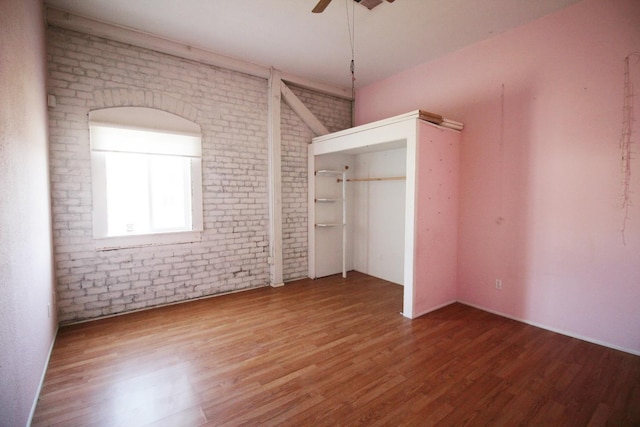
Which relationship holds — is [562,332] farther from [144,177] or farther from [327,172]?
[144,177]

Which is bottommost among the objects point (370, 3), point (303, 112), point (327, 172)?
point (327, 172)

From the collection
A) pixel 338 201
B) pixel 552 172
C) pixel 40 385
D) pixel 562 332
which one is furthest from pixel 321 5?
pixel 562 332

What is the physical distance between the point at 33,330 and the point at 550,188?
471 cm

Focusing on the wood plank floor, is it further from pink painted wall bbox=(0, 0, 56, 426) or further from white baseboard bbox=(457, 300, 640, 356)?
pink painted wall bbox=(0, 0, 56, 426)

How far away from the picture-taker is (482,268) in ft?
12.4

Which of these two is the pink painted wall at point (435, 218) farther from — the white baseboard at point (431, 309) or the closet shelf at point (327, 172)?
the closet shelf at point (327, 172)

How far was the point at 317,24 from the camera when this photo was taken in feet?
11.0

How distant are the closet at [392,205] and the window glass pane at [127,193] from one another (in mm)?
2438

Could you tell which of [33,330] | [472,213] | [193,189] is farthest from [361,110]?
[33,330]

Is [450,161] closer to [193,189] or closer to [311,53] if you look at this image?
[311,53]

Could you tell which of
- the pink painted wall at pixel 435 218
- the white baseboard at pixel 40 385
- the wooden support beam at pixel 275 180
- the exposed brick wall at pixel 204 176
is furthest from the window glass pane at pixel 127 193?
the pink painted wall at pixel 435 218

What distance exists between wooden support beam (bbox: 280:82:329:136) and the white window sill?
2.41 m

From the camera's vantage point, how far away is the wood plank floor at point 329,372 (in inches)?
76.6

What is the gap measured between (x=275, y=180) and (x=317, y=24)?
7.02 ft
